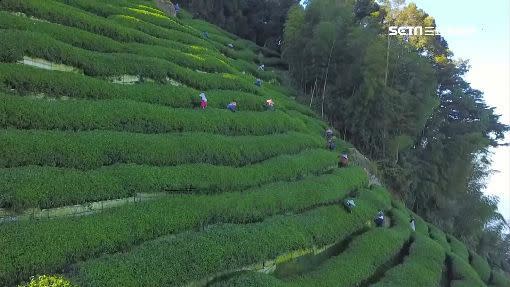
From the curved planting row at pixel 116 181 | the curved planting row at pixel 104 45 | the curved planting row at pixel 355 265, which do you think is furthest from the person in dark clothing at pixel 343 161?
the curved planting row at pixel 104 45

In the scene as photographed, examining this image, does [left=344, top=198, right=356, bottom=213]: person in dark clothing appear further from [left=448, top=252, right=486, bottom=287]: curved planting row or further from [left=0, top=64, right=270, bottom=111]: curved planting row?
[left=0, top=64, right=270, bottom=111]: curved planting row

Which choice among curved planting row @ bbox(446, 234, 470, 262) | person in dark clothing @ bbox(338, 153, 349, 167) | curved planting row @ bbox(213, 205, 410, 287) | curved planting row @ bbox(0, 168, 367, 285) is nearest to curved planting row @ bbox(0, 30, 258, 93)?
person in dark clothing @ bbox(338, 153, 349, 167)

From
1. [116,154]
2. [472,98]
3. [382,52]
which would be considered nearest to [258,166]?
[116,154]

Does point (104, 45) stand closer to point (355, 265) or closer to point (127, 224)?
point (127, 224)

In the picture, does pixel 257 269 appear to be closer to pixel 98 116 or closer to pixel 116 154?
pixel 116 154

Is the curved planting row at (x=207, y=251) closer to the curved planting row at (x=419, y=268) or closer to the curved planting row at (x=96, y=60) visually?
the curved planting row at (x=419, y=268)
